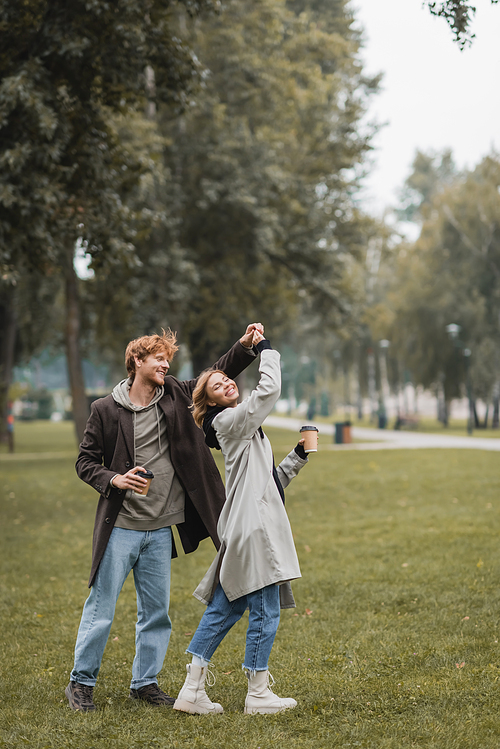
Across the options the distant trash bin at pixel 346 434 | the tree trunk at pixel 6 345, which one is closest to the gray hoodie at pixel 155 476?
the distant trash bin at pixel 346 434

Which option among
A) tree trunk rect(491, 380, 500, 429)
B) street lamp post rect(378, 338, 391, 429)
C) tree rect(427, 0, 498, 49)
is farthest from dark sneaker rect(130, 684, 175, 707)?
street lamp post rect(378, 338, 391, 429)

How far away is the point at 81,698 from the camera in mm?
4156

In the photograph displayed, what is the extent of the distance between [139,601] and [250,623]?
653 mm

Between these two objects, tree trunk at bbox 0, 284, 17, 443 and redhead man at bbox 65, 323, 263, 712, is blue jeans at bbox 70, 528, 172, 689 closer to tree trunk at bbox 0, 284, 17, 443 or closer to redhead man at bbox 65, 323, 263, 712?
redhead man at bbox 65, 323, 263, 712

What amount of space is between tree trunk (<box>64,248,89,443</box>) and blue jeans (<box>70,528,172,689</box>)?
1649 centimetres

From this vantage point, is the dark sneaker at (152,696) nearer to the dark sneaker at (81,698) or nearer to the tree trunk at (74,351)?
the dark sneaker at (81,698)

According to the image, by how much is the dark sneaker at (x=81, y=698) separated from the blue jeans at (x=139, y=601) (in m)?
0.04

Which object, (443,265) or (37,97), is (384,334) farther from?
(37,97)

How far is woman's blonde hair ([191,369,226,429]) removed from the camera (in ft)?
13.2

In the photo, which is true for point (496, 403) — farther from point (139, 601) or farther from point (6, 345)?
point (139, 601)

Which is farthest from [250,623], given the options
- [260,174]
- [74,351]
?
[260,174]

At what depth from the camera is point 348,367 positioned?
52406 mm

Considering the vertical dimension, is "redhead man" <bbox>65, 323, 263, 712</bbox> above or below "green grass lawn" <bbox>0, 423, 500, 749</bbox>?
above

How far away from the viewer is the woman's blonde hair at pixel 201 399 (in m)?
4.04
